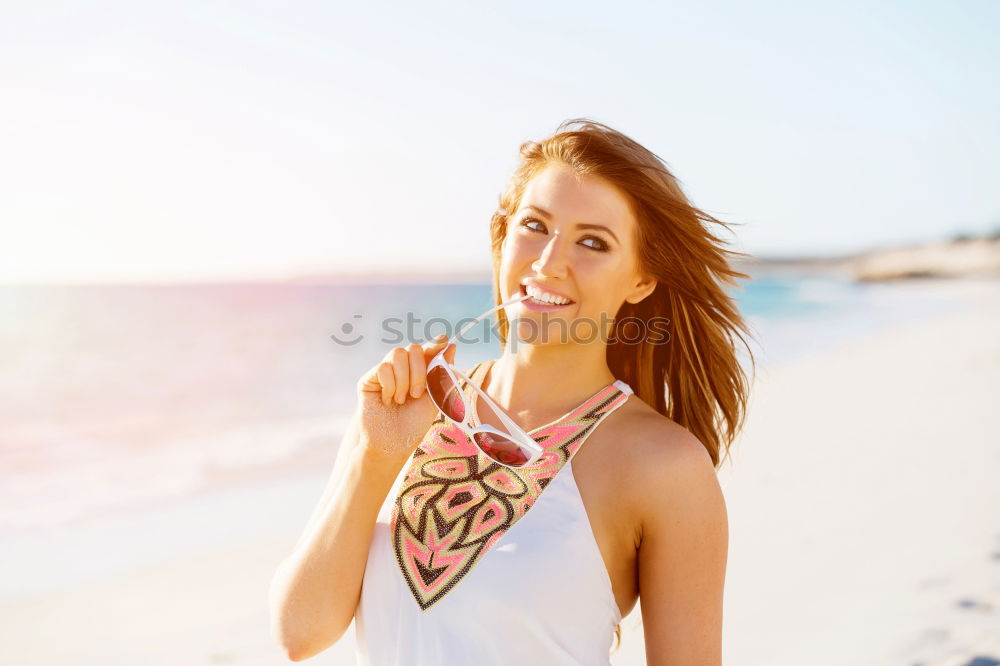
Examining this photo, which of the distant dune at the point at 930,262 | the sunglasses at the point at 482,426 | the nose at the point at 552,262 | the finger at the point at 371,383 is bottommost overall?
the sunglasses at the point at 482,426

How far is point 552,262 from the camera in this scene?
7.57ft

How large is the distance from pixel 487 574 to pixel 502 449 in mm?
363

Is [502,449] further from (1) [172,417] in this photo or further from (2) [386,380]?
(1) [172,417]

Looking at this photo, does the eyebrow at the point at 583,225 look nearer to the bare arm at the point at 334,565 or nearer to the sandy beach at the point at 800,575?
the bare arm at the point at 334,565

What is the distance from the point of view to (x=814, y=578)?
4965 mm

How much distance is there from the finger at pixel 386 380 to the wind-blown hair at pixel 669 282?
2.95ft

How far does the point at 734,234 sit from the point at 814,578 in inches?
122

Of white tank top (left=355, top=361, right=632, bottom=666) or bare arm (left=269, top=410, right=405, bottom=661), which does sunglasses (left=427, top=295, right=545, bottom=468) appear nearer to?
white tank top (left=355, top=361, right=632, bottom=666)

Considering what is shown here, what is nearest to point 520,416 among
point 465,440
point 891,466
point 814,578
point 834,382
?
point 465,440

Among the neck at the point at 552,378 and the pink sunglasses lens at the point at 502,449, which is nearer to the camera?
the pink sunglasses lens at the point at 502,449

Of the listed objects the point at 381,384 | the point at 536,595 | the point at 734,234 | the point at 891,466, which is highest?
the point at 734,234

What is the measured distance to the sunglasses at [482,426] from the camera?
2.15m

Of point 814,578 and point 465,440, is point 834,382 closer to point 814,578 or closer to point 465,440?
point 814,578
